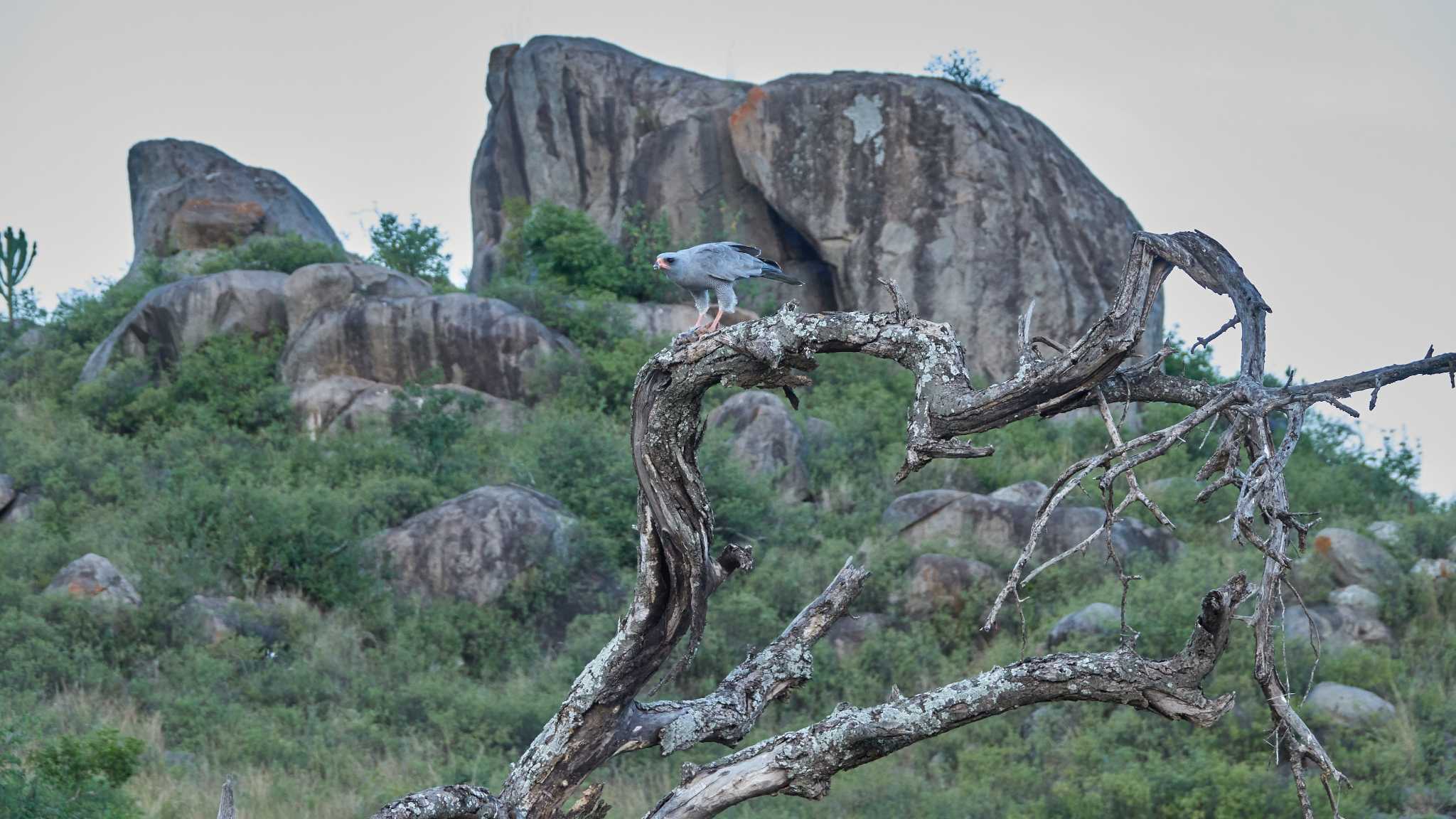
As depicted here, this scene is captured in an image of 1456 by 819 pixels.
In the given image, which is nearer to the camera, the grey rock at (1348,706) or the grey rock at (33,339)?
the grey rock at (1348,706)

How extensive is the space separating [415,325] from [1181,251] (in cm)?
2166

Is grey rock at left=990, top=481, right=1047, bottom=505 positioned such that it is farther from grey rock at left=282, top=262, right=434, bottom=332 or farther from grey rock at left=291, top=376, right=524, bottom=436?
grey rock at left=282, top=262, right=434, bottom=332

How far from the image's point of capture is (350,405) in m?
23.8

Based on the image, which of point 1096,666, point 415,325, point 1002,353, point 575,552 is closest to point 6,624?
point 575,552

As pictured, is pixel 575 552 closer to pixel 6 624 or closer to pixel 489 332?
pixel 6 624

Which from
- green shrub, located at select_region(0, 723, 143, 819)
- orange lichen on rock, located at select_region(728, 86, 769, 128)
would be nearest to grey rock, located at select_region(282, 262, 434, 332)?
orange lichen on rock, located at select_region(728, 86, 769, 128)

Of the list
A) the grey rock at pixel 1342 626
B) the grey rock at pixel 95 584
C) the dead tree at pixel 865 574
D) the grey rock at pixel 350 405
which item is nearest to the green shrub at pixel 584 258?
the grey rock at pixel 350 405

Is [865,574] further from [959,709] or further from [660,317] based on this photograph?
[660,317]

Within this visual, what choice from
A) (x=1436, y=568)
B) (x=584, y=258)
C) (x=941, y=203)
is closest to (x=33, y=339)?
(x=584, y=258)

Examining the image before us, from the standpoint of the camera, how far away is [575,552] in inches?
690

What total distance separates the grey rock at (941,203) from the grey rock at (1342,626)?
10.3 metres

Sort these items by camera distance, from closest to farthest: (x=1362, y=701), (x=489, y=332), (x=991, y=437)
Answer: (x=1362, y=701) → (x=991, y=437) → (x=489, y=332)

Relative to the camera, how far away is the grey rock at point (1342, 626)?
50.3 ft

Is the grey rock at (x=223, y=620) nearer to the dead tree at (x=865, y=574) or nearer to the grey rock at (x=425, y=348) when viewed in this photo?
the grey rock at (x=425, y=348)
